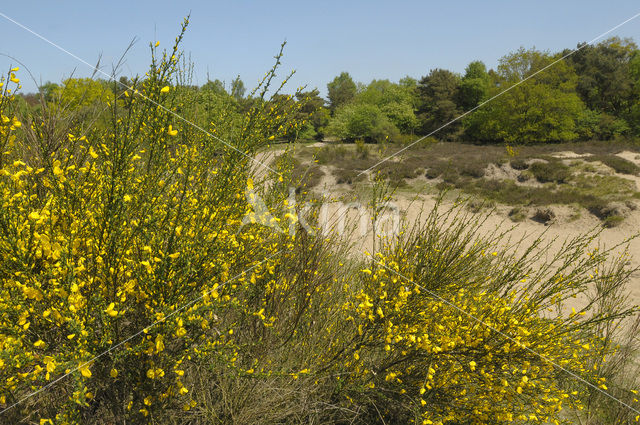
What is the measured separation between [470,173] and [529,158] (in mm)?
2812

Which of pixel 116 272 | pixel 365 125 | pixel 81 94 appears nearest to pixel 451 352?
pixel 116 272

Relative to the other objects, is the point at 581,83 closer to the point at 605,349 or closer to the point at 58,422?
the point at 605,349

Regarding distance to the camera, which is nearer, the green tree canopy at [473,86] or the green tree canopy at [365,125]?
the green tree canopy at [365,125]

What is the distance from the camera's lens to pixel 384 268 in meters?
2.76

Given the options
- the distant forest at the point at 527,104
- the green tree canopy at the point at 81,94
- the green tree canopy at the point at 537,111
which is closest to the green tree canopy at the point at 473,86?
the distant forest at the point at 527,104

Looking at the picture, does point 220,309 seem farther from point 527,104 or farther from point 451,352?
point 527,104

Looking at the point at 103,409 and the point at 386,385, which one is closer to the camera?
the point at 103,409

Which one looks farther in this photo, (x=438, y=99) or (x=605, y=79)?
(x=438, y=99)

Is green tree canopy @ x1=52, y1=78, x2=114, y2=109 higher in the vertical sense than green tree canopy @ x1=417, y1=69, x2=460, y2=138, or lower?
A: lower

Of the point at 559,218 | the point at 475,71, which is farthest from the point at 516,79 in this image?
the point at 559,218

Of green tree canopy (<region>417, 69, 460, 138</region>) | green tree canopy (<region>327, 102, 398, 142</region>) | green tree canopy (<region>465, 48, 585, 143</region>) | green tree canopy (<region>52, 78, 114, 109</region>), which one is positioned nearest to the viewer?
green tree canopy (<region>52, 78, 114, 109</region>)

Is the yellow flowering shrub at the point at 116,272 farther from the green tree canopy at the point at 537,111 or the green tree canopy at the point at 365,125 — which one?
the green tree canopy at the point at 365,125

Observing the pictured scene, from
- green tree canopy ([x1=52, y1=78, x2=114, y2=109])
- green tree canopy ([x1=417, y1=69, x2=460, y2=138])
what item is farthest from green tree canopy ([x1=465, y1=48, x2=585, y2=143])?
green tree canopy ([x1=52, y1=78, x2=114, y2=109])

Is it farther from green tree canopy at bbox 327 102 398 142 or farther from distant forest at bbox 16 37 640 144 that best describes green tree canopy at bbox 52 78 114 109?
green tree canopy at bbox 327 102 398 142
